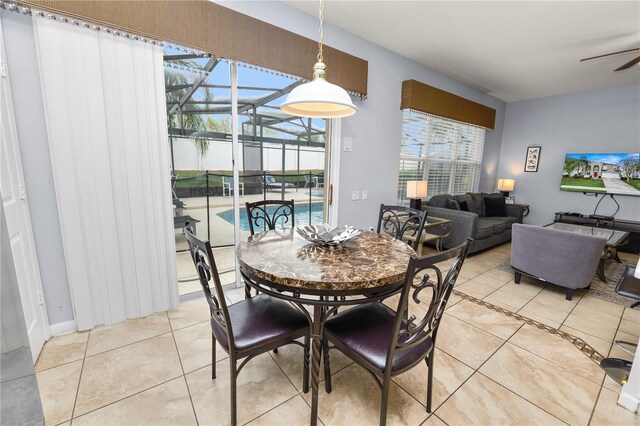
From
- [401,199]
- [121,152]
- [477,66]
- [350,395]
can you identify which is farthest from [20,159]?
[477,66]

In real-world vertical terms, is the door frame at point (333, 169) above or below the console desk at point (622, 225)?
above

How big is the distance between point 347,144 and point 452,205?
86.8 inches

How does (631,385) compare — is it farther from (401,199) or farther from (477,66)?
(477,66)

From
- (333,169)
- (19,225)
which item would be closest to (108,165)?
(19,225)

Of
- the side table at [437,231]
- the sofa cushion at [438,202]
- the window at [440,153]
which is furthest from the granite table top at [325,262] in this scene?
the sofa cushion at [438,202]

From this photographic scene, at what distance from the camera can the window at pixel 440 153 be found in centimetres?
418

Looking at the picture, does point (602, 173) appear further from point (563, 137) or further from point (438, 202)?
point (438, 202)

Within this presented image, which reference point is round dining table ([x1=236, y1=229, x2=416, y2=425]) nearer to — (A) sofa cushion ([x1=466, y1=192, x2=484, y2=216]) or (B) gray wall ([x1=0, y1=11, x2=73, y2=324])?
(B) gray wall ([x1=0, y1=11, x2=73, y2=324])

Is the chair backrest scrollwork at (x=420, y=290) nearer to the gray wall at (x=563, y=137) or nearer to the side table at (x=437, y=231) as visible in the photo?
the side table at (x=437, y=231)

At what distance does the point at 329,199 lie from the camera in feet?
10.6

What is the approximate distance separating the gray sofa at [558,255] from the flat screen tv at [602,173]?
128 inches

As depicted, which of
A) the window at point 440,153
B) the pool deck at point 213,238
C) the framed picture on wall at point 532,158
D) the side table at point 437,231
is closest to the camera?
the pool deck at point 213,238

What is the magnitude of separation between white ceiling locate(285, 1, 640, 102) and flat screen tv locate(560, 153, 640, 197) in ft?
4.07

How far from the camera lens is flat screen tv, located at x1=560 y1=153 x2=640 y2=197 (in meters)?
4.49
